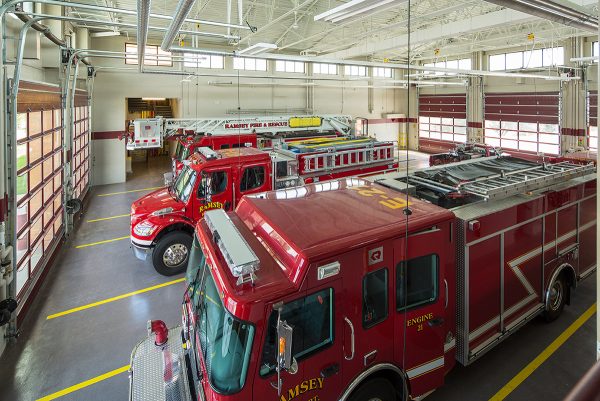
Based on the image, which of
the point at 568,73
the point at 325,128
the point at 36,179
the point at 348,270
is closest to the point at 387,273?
the point at 348,270

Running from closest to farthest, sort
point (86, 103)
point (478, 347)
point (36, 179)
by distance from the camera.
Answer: point (478, 347) < point (36, 179) < point (86, 103)

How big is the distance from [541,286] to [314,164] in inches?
235

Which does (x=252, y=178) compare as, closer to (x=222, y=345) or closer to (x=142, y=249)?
(x=142, y=249)

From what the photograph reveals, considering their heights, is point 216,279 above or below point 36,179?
below

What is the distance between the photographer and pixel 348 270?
2.98 m

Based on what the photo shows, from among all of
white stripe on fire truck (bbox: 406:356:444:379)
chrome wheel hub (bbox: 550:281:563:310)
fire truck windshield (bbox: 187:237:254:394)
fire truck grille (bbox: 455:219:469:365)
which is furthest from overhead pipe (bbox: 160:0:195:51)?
chrome wheel hub (bbox: 550:281:563:310)

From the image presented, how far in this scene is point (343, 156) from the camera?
10461 millimetres

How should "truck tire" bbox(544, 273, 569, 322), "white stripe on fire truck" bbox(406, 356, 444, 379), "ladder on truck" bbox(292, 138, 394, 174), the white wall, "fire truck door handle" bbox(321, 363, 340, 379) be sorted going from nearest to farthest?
"fire truck door handle" bbox(321, 363, 340, 379), "white stripe on fire truck" bbox(406, 356, 444, 379), "truck tire" bbox(544, 273, 569, 322), "ladder on truck" bbox(292, 138, 394, 174), the white wall

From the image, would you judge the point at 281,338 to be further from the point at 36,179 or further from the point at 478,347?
the point at 36,179

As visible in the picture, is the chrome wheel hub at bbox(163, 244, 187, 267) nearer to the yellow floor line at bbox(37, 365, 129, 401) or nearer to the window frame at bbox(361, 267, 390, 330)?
the yellow floor line at bbox(37, 365, 129, 401)

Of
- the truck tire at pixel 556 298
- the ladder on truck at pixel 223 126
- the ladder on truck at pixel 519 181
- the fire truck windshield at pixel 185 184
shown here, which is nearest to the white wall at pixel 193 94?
the ladder on truck at pixel 223 126

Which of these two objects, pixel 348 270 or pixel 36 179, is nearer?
pixel 348 270

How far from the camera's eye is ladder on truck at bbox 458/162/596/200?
4.48 metres

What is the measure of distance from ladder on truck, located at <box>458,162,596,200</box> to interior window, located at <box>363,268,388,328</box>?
6.37ft
